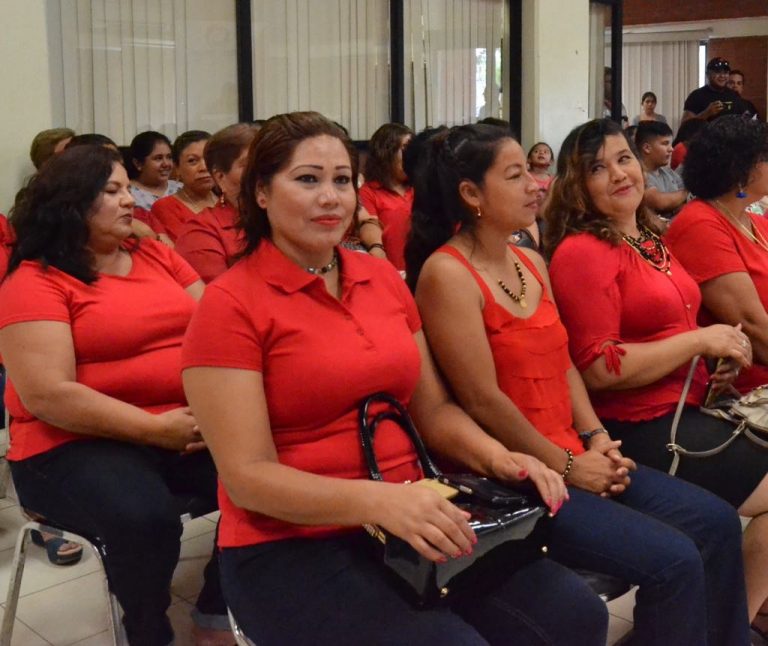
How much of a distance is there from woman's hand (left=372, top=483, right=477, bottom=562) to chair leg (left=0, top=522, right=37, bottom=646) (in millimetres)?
1018

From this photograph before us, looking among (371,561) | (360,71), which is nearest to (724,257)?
(371,561)

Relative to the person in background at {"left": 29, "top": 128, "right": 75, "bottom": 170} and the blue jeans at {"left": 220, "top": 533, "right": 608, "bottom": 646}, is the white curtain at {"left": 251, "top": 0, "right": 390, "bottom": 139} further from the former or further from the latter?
the blue jeans at {"left": 220, "top": 533, "right": 608, "bottom": 646}

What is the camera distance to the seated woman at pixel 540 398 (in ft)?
5.91

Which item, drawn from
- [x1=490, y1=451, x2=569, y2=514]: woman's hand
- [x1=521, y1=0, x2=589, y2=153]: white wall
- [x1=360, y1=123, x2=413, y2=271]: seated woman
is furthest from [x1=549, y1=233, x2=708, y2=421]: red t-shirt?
[x1=521, y1=0, x2=589, y2=153]: white wall

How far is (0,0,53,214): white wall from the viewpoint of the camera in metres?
4.18

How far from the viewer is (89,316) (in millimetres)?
2139

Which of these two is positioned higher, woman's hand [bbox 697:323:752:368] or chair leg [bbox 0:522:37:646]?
woman's hand [bbox 697:323:752:368]

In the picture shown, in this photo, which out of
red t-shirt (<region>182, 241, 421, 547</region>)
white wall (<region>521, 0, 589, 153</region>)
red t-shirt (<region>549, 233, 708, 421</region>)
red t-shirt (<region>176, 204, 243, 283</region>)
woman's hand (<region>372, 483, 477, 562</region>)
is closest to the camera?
woman's hand (<region>372, 483, 477, 562</region>)

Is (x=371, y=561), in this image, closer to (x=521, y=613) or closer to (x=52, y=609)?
(x=521, y=613)

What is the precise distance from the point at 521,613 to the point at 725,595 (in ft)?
2.11

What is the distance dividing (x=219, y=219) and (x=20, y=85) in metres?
1.75

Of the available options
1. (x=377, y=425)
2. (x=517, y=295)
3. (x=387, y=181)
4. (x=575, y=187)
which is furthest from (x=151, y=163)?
(x=377, y=425)

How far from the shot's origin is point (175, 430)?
2100mm

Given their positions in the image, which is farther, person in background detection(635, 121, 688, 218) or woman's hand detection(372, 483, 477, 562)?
person in background detection(635, 121, 688, 218)
